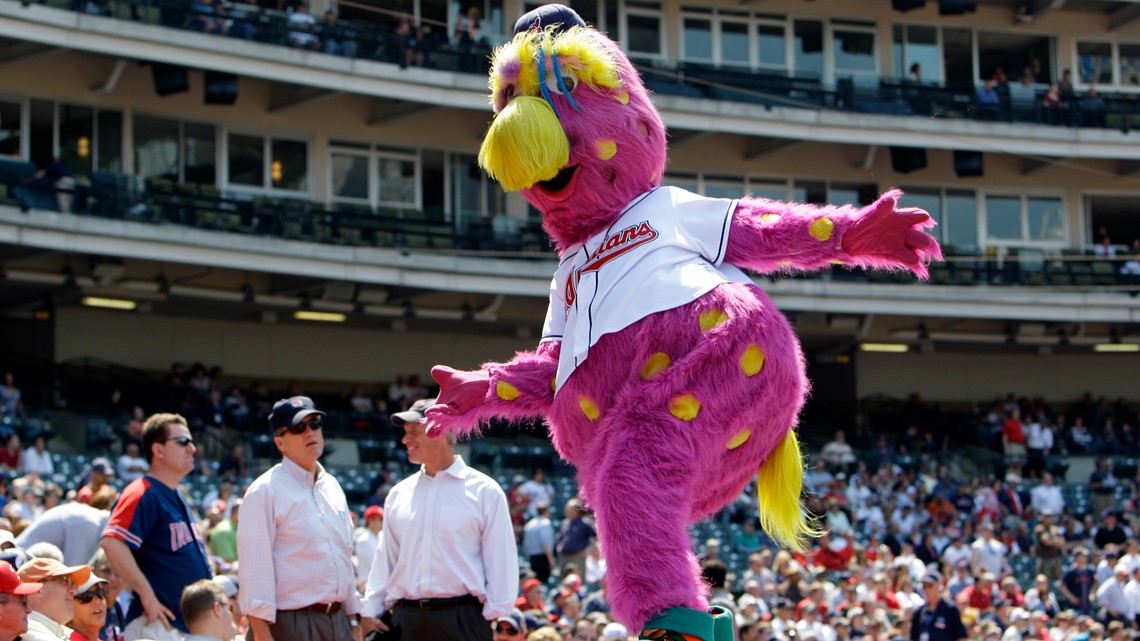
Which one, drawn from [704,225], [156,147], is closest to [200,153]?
[156,147]

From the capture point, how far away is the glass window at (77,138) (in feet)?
65.8

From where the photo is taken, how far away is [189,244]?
62.0 feet

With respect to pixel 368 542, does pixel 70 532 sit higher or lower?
higher

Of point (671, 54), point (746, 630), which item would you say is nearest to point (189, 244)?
point (671, 54)

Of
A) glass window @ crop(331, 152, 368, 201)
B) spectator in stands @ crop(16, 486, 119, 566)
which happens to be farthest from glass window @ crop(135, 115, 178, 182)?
spectator in stands @ crop(16, 486, 119, 566)

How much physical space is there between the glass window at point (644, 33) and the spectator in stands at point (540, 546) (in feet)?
39.4

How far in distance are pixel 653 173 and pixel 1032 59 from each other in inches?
945

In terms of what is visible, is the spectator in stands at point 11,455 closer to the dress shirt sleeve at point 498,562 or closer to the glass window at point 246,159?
the glass window at point 246,159

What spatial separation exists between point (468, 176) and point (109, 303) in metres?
5.99

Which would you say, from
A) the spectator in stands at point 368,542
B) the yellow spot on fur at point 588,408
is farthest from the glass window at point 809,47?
the yellow spot on fur at point 588,408

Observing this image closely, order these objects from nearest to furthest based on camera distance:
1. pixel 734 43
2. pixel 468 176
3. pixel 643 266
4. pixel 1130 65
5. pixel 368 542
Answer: pixel 643 266 → pixel 368 542 → pixel 468 176 → pixel 734 43 → pixel 1130 65

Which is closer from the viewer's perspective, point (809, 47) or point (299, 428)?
point (299, 428)

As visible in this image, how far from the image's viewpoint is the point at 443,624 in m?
6.06

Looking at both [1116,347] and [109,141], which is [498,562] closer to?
[109,141]
